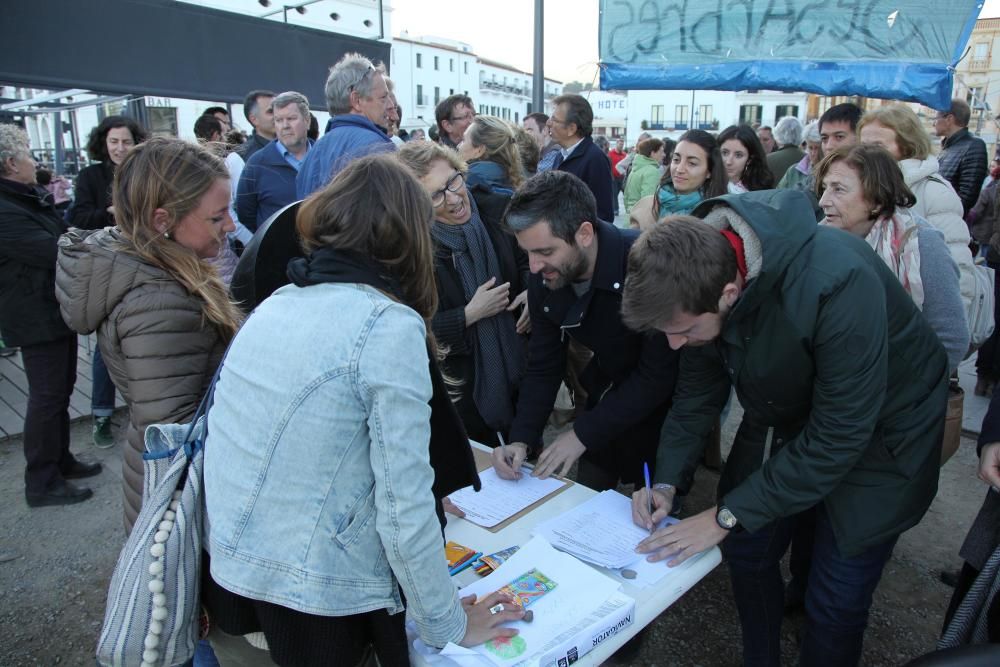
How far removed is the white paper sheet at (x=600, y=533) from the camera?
1510 millimetres

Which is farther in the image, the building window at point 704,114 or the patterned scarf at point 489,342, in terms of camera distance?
the building window at point 704,114

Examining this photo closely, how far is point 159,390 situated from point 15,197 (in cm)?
231

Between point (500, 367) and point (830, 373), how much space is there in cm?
131

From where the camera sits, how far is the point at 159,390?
1.47m

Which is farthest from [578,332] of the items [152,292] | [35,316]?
[35,316]

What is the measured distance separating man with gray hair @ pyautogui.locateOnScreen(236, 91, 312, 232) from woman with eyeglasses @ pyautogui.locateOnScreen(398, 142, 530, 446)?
174cm

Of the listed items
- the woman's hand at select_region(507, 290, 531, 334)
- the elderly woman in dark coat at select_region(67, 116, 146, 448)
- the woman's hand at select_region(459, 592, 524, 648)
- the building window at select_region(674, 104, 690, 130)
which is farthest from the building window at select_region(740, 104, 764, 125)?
the woman's hand at select_region(459, 592, 524, 648)

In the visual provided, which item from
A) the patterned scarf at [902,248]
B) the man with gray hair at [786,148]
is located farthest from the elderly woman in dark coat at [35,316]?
the man with gray hair at [786,148]

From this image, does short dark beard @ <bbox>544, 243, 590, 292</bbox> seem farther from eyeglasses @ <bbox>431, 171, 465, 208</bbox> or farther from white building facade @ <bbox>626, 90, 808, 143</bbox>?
white building facade @ <bbox>626, 90, 808, 143</bbox>

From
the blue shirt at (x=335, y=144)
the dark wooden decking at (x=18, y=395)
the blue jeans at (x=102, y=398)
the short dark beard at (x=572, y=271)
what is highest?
the blue shirt at (x=335, y=144)

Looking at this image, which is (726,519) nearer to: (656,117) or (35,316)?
(35,316)

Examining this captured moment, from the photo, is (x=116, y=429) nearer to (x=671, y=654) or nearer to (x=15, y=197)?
(x=15, y=197)

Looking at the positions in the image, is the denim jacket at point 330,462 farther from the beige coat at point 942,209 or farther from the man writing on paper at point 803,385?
the beige coat at point 942,209

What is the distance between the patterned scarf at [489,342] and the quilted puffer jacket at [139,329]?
1.07 m
